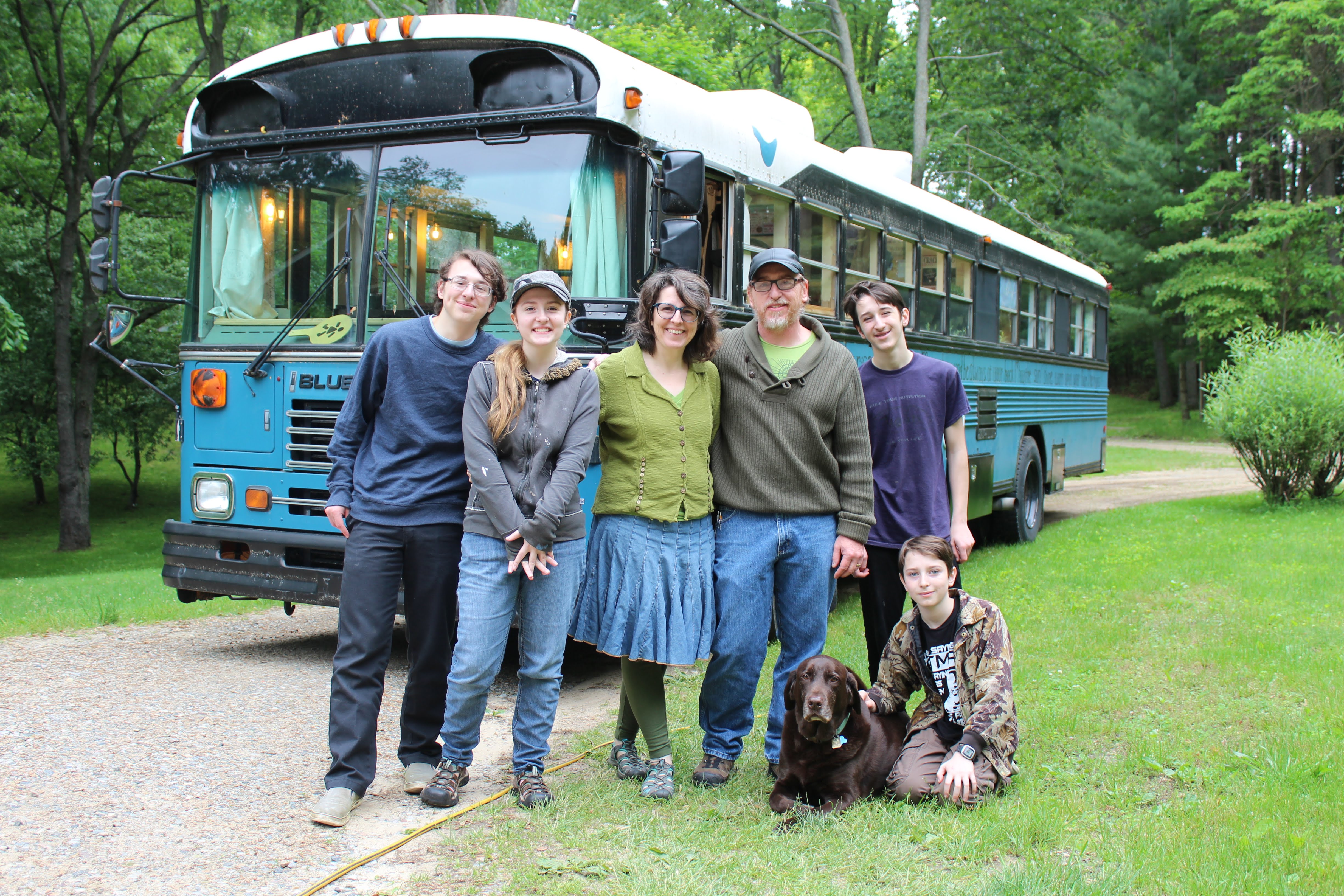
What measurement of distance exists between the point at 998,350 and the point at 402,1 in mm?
12698

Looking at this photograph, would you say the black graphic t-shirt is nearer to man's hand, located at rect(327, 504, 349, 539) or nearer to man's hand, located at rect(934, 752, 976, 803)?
man's hand, located at rect(934, 752, 976, 803)

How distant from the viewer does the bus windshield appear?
5301 mm

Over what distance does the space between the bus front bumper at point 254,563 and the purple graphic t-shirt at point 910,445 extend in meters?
2.71

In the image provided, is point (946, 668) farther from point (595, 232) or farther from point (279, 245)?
point (279, 245)

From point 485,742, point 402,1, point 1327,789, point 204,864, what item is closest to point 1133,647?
point 1327,789

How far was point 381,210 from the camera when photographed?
5613 millimetres

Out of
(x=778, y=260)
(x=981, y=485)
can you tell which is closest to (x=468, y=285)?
(x=778, y=260)

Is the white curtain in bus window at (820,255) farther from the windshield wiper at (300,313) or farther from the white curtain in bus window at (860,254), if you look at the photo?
the windshield wiper at (300,313)

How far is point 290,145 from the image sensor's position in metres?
5.85

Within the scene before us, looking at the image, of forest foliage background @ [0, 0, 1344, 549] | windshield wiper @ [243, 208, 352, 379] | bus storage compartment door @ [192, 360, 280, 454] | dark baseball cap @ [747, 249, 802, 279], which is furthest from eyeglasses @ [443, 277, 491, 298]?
forest foliage background @ [0, 0, 1344, 549]

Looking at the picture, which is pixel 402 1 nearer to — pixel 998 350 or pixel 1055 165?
pixel 998 350

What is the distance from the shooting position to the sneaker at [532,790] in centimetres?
396

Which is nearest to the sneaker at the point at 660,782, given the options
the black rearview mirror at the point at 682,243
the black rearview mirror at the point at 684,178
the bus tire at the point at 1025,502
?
the black rearview mirror at the point at 682,243

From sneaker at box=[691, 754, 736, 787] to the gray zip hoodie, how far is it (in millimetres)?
1043
